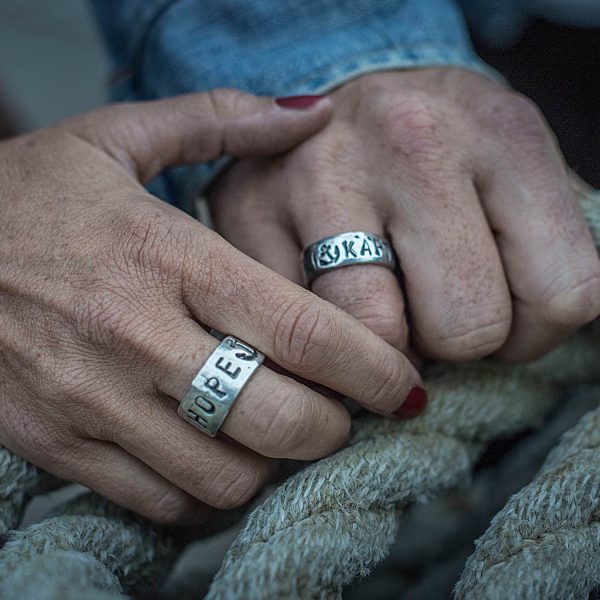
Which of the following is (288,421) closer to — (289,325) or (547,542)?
(289,325)

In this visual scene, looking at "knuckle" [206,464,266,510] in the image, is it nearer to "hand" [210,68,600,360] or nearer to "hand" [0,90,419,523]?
"hand" [0,90,419,523]

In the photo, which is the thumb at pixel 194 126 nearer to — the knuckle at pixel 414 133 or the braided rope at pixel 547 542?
the knuckle at pixel 414 133

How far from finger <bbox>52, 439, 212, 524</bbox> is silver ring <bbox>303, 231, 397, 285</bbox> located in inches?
9.6

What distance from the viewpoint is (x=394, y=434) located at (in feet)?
1.97

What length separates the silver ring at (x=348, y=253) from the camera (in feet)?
2.06

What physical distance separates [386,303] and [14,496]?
380 mm

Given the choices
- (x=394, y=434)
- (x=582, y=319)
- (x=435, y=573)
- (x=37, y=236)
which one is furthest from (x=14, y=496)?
(x=582, y=319)

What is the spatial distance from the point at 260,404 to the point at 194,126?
33cm

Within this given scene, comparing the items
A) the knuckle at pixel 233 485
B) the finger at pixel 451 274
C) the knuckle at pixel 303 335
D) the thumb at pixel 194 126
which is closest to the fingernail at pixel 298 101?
the thumb at pixel 194 126

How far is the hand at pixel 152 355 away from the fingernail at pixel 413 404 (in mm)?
11

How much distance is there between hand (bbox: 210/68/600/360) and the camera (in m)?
0.62

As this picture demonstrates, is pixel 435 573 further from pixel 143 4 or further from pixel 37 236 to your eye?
pixel 143 4

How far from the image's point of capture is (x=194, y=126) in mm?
694

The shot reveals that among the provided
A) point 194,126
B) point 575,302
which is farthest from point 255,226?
point 575,302
